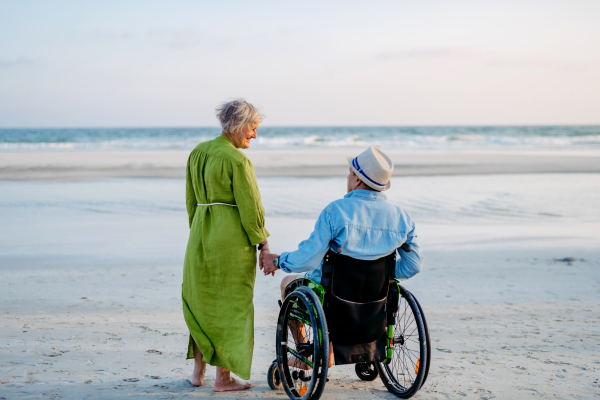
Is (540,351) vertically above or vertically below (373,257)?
below

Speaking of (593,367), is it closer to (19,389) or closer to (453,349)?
(453,349)

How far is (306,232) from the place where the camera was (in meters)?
7.23

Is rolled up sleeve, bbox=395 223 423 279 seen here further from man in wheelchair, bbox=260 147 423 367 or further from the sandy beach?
the sandy beach

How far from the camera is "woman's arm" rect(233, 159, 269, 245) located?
9.09 ft

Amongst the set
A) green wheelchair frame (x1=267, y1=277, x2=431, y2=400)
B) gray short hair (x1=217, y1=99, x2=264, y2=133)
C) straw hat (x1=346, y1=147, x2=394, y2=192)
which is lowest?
green wheelchair frame (x1=267, y1=277, x2=431, y2=400)

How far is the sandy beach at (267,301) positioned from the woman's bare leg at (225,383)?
0.17 feet

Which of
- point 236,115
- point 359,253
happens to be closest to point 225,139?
point 236,115

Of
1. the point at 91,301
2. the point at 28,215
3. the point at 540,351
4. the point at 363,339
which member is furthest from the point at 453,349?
the point at 28,215

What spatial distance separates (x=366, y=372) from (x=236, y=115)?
5.44 feet

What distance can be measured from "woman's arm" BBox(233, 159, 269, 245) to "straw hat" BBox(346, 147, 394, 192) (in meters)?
0.56

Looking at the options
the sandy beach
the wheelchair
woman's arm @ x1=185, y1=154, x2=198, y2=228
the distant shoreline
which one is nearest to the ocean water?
the distant shoreline

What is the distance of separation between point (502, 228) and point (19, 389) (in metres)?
6.47

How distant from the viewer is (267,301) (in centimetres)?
450

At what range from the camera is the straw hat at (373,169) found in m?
2.55
